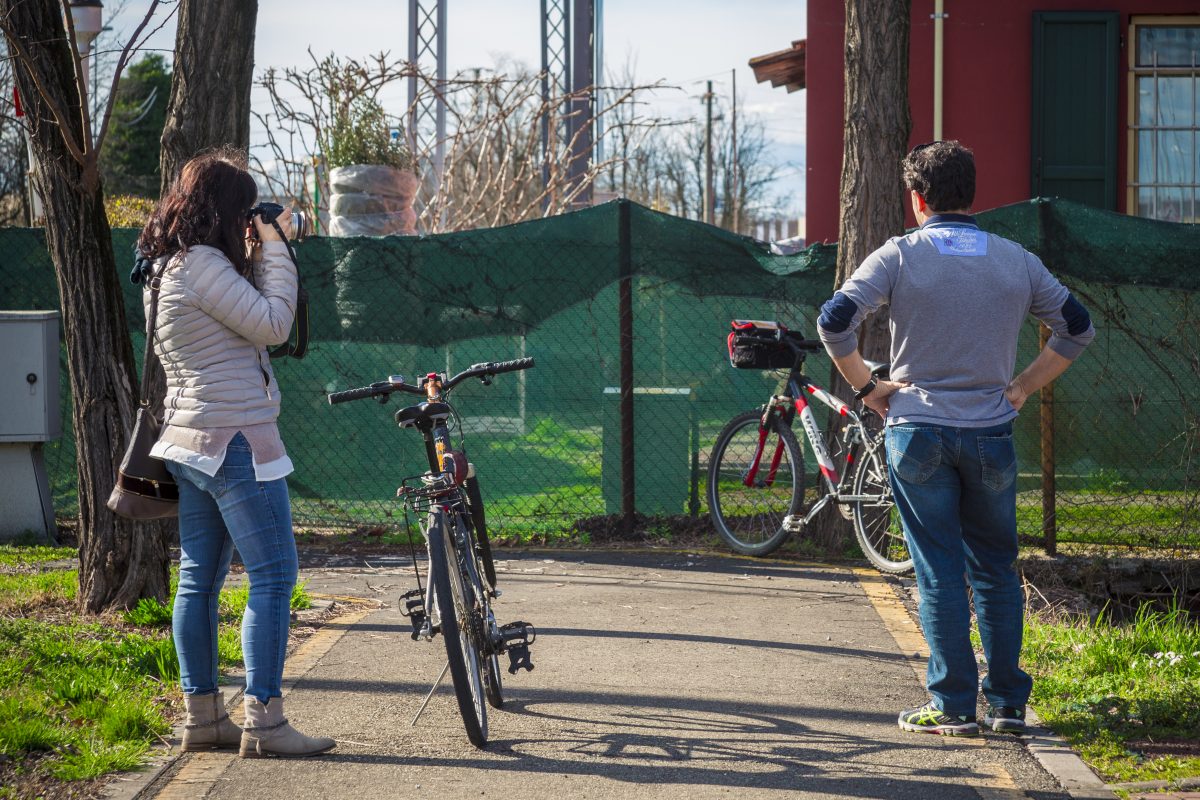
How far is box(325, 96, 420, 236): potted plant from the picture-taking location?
1266 cm

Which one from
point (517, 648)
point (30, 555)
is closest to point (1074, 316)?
point (517, 648)

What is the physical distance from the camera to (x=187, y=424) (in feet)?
14.0

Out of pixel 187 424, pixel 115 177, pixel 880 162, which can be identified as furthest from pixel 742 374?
pixel 115 177

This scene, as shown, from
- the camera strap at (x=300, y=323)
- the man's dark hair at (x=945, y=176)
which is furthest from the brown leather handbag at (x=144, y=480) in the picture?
the man's dark hair at (x=945, y=176)

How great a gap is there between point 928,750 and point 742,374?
463 centimetres

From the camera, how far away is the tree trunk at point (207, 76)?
7254 millimetres

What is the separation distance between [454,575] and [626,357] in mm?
4420

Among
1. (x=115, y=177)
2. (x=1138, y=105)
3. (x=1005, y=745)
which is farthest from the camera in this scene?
(x=115, y=177)

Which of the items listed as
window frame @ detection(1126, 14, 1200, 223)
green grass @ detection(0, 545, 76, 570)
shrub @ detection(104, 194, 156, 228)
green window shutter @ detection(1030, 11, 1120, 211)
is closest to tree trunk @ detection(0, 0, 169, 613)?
green grass @ detection(0, 545, 76, 570)

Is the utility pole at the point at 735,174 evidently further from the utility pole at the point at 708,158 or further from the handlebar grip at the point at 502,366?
the handlebar grip at the point at 502,366

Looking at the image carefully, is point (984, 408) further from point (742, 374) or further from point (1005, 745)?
point (742, 374)

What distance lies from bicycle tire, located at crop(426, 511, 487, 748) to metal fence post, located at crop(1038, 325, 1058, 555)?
4.68m

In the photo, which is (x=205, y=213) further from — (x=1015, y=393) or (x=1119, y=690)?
(x=1119, y=690)

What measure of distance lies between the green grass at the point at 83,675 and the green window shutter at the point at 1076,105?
883 cm
